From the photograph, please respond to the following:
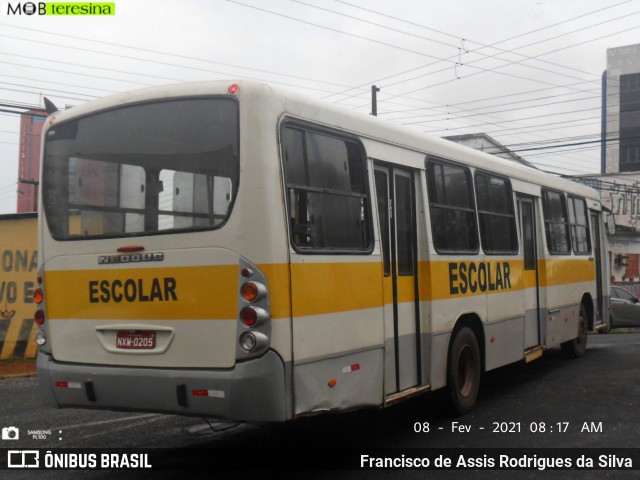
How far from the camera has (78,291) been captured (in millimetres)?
6086

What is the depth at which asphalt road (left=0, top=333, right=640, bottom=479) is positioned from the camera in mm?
6836

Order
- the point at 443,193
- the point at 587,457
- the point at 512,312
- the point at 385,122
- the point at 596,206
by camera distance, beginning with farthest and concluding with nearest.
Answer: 1. the point at 596,206
2. the point at 512,312
3. the point at 443,193
4. the point at 385,122
5. the point at 587,457

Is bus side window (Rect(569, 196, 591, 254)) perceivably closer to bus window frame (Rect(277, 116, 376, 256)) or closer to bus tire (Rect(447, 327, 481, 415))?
bus tire (Rect(447, 327, 481, 415))

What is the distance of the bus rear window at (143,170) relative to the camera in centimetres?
559

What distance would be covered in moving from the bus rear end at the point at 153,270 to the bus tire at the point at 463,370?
125 inches

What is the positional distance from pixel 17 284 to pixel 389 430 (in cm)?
955

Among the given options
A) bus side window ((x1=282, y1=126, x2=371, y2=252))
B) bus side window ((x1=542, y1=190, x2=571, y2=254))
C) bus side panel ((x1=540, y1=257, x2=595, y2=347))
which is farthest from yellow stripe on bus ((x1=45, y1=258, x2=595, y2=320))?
bus side window ((x1=542, y1=190, x2=571, y2=254))

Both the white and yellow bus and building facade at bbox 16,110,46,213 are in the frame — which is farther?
building facade at bbox 16,110,46,213

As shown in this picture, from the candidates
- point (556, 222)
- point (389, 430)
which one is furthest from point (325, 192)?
point (556, 222)

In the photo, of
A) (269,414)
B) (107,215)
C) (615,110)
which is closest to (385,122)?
(107,215)

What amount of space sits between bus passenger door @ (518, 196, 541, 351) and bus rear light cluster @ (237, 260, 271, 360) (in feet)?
19.2

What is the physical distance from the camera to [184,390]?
5395mm

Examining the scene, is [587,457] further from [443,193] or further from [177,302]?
[177,302]

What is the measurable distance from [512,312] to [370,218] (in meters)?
3.86
